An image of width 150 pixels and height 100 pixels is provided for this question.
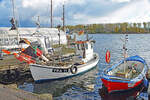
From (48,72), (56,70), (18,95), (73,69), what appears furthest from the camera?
(73,69)

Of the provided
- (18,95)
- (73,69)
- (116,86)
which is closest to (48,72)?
(73,69)

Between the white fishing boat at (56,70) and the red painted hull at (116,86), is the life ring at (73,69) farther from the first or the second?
the red painted hull at (116,86)

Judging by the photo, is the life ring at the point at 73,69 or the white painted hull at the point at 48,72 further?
the life ring at the point at 73,69

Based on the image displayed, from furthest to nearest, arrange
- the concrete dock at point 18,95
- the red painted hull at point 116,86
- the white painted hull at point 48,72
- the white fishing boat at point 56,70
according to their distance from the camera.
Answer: the white fishing boat at point 56,70 → the white painted hull at point 48,72 → the red painted hull at point 116,86 → the concrete dock at point 18,95

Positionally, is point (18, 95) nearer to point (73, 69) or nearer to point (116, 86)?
point (116, 86)

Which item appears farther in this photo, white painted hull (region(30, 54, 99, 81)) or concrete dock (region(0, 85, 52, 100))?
white painted hull (region(30, 54, 99, 81))

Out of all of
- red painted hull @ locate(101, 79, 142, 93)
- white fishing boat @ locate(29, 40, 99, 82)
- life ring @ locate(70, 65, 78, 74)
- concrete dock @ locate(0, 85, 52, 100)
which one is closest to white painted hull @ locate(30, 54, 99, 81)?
white fishing boat @ locate(29, 40, 99, 82)

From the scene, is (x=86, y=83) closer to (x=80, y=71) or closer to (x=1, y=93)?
(x=80, y=71)

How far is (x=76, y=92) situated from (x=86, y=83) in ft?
11.9

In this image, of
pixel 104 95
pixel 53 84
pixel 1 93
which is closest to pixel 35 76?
pixel 53 84

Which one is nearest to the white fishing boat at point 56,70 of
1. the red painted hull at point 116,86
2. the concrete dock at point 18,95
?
the red painted hull at point 116,86

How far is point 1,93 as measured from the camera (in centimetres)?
1049

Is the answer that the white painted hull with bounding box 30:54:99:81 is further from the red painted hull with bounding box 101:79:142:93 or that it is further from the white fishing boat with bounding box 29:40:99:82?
the red painted hull with bounding box 101:79:142:93

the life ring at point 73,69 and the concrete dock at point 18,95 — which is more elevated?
the concrete dock at point 18,95
